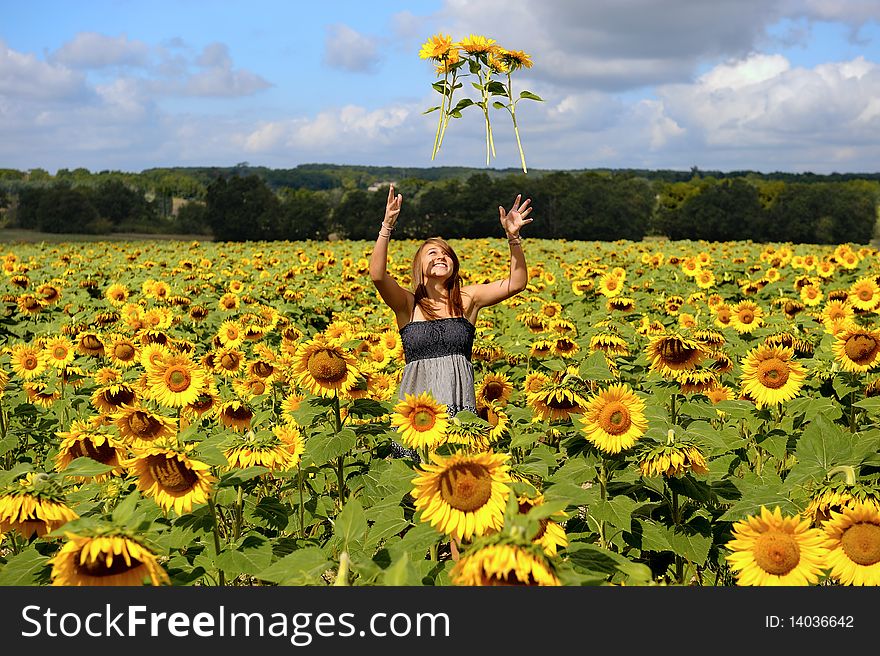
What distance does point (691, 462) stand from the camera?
9.20 ft

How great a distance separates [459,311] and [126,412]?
2.55 metres

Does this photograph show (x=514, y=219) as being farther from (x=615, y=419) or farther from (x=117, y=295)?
(x=117, y=295)

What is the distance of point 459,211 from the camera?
51844 mm

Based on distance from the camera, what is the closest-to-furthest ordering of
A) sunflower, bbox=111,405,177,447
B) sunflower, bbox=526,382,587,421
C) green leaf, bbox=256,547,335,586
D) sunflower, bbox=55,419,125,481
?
green leaf, bbox=256,547,335,586, sunflower, bbox=55,419,125,481, sunflower, bbox=111,405,177,447, sunflower, bbox=526,382,587,421

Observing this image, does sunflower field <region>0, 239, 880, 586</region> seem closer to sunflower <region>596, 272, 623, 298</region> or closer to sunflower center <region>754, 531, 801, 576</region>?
sunflower center <region>754, 531, 801, 576</region>

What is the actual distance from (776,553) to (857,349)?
9.74 ft

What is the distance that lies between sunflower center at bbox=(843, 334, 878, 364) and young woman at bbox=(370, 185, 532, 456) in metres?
2.26

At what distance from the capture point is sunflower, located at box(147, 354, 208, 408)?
15.4 ft

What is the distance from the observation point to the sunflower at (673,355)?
426cm

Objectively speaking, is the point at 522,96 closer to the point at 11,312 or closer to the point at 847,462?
the point at 847,462

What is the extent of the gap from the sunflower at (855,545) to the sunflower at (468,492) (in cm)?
106

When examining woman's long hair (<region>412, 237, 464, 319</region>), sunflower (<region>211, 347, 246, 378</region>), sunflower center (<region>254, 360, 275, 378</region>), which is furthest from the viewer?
sunflower (<region>211, 347, 246, 378</region>)

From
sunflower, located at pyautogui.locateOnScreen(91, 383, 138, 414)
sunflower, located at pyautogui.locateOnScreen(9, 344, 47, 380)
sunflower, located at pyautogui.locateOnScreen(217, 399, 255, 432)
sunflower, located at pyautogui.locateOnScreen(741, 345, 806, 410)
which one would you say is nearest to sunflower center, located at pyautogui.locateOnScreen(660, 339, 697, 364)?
sunflower, located at pyautogui.locateOnScreen(741, 345, 806, 410)

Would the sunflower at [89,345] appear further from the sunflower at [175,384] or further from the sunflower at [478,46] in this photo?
the sunflower at [478,46]
